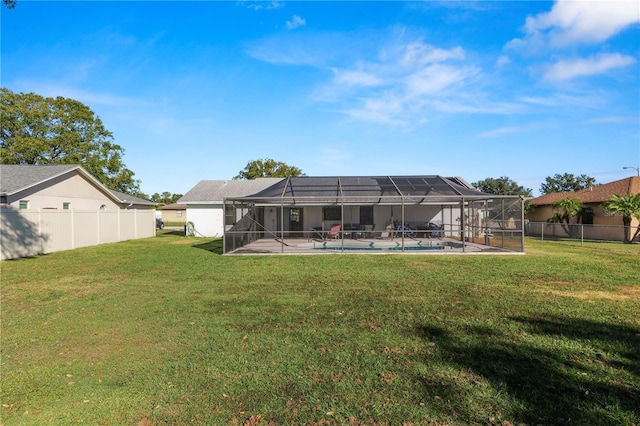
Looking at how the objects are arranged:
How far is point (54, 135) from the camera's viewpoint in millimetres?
31766

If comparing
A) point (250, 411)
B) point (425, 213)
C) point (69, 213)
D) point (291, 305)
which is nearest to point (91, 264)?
point (69, 213)

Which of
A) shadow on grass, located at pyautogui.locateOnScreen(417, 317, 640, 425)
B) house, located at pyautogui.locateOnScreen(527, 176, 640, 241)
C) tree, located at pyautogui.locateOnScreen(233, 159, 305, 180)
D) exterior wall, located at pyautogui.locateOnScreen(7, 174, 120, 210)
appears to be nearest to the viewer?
shadow on grass, located at pyautogui.locateOnScreen(417, 317, 640, 425)

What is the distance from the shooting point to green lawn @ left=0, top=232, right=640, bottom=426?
3156 mm

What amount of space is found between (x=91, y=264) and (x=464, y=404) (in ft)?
40.4

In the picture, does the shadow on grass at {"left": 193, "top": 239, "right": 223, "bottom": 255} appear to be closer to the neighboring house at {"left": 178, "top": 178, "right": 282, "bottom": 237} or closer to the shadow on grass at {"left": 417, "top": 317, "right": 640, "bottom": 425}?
the neighboring house at {"left": 178, "top": 178, "right": 282, "bottom": 237}

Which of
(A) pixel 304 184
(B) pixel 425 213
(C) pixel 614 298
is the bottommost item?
(C) pixel 614 298

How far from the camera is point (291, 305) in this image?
258 inches

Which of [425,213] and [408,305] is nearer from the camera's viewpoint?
[408,305]

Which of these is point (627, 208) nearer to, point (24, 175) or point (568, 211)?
point (568, 211)

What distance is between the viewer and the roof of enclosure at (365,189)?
16.6 m

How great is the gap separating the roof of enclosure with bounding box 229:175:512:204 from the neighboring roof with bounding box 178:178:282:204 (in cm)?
728

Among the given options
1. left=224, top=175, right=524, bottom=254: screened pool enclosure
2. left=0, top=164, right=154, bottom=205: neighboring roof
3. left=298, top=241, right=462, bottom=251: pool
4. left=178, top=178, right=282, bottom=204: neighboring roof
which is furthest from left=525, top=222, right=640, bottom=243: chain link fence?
left=0, top=164, right=154, bottom=205: neighboring roof

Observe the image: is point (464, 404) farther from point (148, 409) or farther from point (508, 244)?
point (508, 244)

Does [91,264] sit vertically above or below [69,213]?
below
